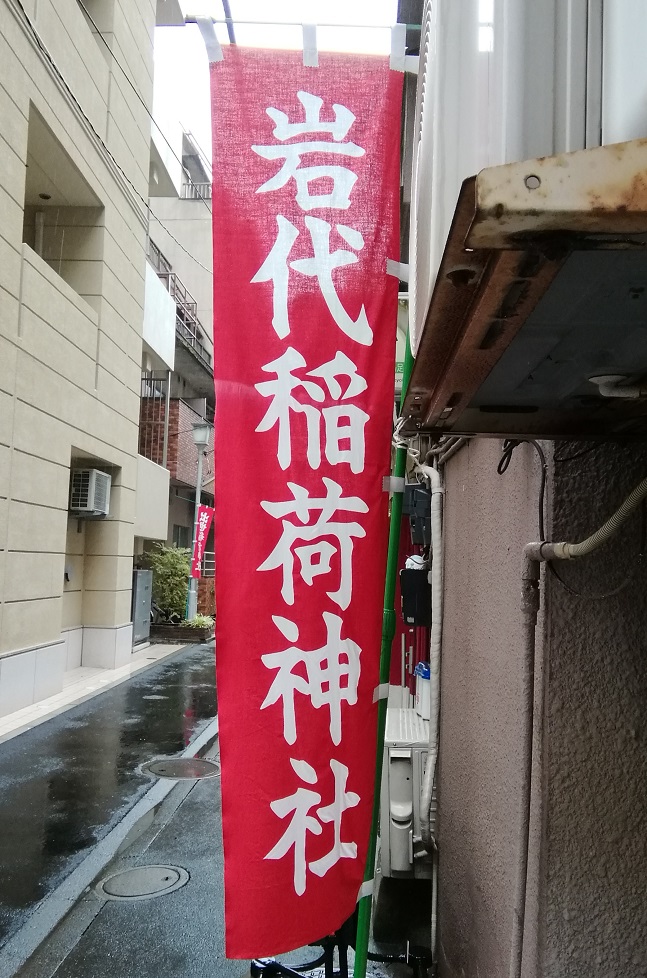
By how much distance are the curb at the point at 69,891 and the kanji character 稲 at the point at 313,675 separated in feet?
10.4

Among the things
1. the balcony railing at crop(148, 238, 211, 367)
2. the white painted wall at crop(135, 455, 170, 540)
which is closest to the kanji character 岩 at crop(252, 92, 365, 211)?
the white painted wall at crop(135, 455, 170, 540)

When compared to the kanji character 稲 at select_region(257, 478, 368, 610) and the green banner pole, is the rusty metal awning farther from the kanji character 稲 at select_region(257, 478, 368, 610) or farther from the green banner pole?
the green banner pole

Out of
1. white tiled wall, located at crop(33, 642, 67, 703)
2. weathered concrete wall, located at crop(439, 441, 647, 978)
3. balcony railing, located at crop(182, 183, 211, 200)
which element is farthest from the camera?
balcony railing, located at crop(182, 183, 211, 200)

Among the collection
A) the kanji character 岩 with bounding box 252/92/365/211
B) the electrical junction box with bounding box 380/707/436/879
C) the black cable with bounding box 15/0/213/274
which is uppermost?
the black cable with bounding box 15/0/213/274

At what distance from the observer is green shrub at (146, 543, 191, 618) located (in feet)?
69.0

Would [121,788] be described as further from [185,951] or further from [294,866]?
[294,866]

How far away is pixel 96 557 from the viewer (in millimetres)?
15469

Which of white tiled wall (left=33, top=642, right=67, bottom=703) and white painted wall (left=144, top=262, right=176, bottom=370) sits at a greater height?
white painted wall (left=144, top=262, right=176, bottom=370)

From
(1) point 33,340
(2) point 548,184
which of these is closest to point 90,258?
(1) point 33,340

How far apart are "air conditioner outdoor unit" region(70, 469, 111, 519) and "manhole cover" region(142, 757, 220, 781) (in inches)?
262

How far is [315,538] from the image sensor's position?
2.45m

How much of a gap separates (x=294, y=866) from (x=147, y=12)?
1922 cm

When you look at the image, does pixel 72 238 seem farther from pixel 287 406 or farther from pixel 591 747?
pixel 591 747

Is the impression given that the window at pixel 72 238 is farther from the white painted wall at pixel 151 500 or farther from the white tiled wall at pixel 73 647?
the white tiled wall at pixel 73 647
